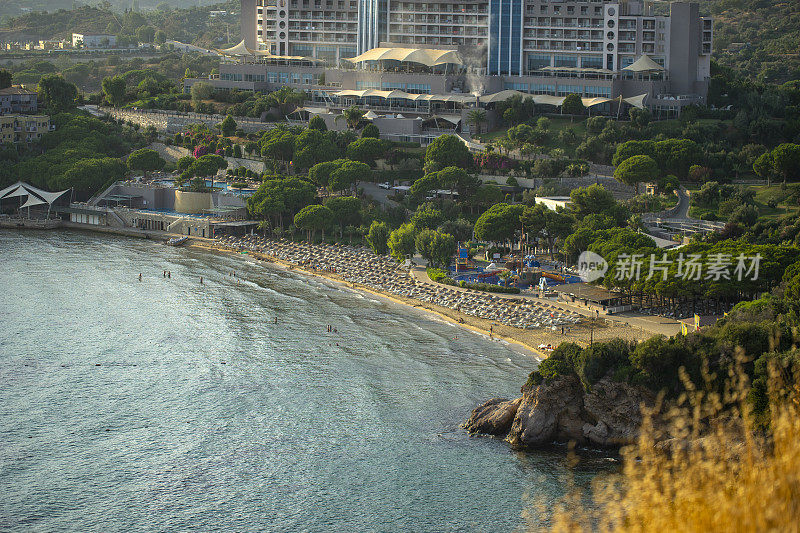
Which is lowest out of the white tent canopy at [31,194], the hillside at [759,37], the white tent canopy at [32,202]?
the white tent canopy at [32,202]

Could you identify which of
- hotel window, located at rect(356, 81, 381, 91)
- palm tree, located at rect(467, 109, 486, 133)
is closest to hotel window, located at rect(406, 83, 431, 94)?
hotel window, located at rect(356, 81, 381, 91)

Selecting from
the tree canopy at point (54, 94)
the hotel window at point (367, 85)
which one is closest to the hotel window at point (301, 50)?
the hotel window at point (367, 85)

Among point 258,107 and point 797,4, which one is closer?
point 258,107

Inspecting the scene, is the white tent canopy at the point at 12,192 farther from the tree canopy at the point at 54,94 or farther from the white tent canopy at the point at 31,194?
the tree canopy at the point at 54,94

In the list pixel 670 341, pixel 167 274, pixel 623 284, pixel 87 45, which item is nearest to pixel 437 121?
pixel 167 274

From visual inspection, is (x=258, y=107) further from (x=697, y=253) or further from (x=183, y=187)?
(x=697, y=253)

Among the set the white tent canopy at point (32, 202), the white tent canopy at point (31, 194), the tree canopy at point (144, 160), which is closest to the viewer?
the white tent canopy at point (32, 202)
